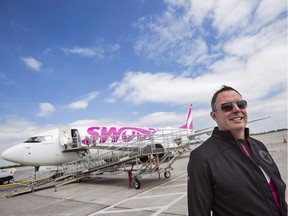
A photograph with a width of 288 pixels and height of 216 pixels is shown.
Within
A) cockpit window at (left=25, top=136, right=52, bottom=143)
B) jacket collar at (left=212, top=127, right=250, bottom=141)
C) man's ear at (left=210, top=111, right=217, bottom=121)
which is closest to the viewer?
jacket collar at (left=212, top=127, right=250, bottom=141)

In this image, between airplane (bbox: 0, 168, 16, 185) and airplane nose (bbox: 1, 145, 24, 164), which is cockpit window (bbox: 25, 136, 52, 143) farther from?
airplane (bbox: 0, 168, 16, 185)

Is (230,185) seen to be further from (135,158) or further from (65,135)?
(65,135)

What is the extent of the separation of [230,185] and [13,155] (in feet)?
49.5

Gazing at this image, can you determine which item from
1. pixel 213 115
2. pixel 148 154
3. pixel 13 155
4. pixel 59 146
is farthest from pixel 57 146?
pixel 213 115

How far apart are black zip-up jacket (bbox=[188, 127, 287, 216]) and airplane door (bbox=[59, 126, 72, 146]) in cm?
1426

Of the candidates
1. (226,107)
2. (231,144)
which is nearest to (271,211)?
(231,144)

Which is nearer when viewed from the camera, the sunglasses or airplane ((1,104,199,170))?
the sunglasses

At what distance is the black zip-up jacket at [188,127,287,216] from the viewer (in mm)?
1766

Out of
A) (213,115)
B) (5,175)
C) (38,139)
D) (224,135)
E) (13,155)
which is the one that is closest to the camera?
(224,135)

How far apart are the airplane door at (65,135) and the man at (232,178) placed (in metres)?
14.3

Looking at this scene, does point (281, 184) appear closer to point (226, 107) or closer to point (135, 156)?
point (226, 107)

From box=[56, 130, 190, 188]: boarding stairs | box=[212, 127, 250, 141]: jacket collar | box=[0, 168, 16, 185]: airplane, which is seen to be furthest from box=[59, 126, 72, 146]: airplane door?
box=[212, 127, 250, 141]: jacket collar

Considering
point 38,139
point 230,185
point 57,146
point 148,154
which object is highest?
point 38,139

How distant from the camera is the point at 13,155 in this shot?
14117 millimetres
